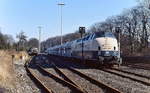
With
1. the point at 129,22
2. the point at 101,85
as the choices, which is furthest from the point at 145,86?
the point at 129,22

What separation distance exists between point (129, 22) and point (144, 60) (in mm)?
41592

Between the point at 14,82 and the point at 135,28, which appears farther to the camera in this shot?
the point at 135,28

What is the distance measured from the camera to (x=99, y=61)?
1121 inches

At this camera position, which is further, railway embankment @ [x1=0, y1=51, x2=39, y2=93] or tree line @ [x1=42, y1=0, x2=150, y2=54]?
tree line @ [x1=42, y1=0, x2=150, y2=54]

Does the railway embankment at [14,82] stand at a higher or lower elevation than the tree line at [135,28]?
lower

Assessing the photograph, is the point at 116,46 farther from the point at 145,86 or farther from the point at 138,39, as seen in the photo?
the point at 138,39

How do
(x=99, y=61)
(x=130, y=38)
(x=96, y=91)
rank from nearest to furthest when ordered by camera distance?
(x=96, y=91) → (x=99, y=61) → (x=130, y=38)

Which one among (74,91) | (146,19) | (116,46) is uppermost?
(146,19)

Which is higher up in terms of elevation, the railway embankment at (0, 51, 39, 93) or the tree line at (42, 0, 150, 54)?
the tree line at (42, 0, 150, 54)

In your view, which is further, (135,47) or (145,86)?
(135,47)

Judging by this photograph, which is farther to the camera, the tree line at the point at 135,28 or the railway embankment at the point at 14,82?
the tree line at the point at 135,28

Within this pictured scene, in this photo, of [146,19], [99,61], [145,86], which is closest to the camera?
[145,86]

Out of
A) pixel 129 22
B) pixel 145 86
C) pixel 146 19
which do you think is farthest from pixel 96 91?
pixel 129 22

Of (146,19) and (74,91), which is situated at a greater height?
(146,19)
